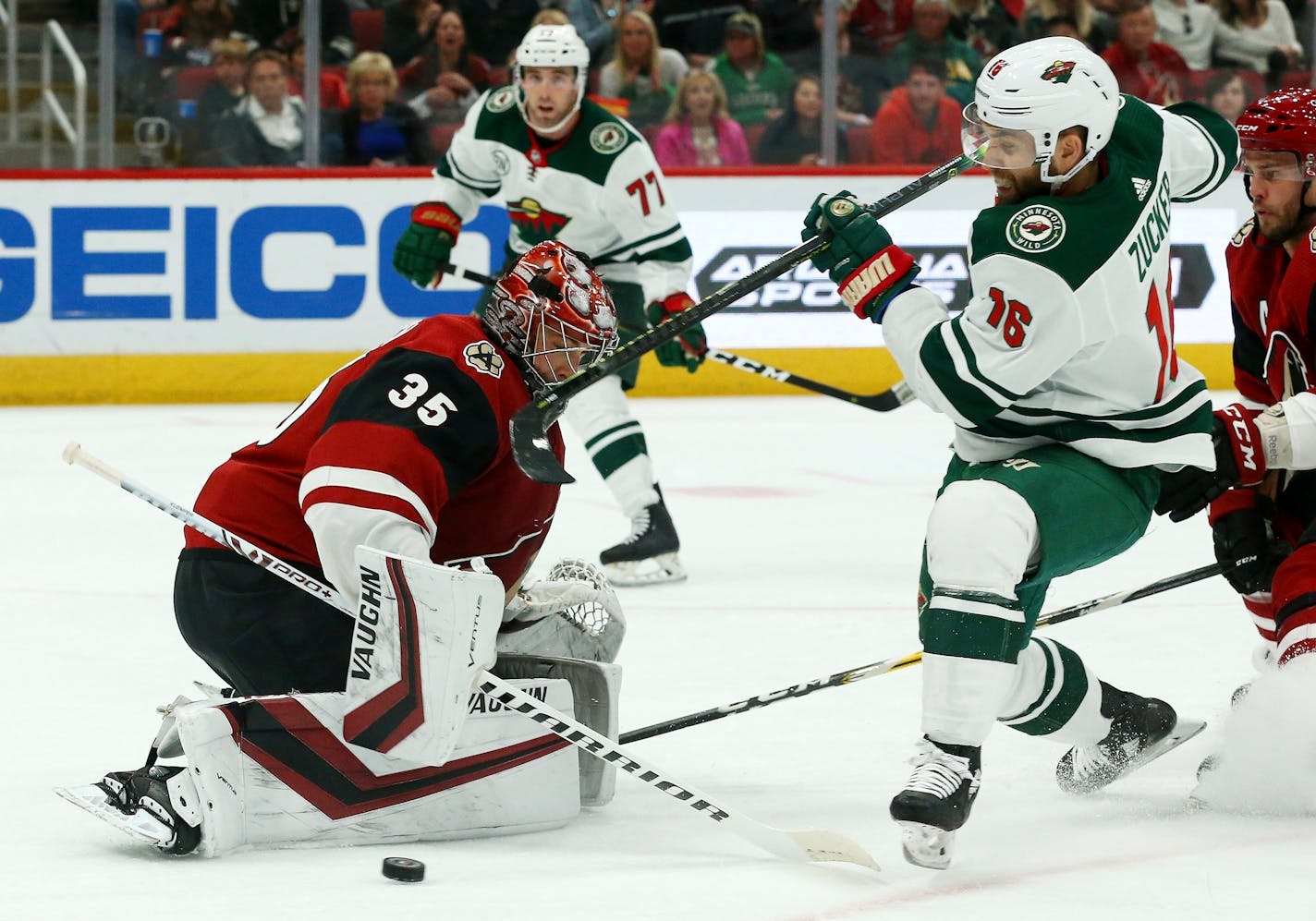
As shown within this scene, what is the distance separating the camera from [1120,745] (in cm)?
271

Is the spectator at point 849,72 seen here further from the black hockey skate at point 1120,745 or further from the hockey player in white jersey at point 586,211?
the black hockey skate at point 1120,745

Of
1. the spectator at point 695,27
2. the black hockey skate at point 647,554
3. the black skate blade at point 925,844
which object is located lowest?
the black hockey skate at point 647,554

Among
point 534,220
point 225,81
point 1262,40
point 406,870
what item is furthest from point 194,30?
point 406,870

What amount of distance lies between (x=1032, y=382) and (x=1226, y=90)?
5.96 metres

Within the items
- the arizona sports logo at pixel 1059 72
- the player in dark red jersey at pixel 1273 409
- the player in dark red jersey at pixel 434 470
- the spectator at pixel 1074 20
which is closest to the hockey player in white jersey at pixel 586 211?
the player in dark red jersey at pixel 1273 409

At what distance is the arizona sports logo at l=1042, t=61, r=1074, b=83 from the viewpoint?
96.1 inches

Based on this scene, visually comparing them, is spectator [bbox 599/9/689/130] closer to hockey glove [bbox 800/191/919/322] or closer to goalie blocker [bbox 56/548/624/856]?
hockey glove [bbox 800/191/919/322]

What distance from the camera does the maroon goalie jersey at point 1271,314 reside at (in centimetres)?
275

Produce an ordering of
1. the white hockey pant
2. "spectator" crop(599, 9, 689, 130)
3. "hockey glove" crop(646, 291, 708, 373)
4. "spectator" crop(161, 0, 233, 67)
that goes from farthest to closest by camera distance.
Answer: "spectator" crop(599, 9, 689, 130), "spectator" crop(161, 0, 233, 67), "hockey glove" crop(646, 291, 708, 373), the white hockey pant

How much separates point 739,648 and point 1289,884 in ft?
5.20

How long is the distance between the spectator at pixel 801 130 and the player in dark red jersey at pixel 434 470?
4962 millimetres

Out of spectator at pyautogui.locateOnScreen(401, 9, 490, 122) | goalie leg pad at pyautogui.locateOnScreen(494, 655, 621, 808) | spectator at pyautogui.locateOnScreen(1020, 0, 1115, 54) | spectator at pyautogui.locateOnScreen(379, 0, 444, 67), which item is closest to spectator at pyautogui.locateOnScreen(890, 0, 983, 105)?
spectator at pyautogui.locateOnScreen(1020, 0, 1115, 54)

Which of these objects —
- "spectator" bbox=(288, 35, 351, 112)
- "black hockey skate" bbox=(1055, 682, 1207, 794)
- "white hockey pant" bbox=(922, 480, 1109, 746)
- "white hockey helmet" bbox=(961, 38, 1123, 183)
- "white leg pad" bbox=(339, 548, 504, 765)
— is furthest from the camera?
"spectator" bbox=(288, 35, 351, 112)

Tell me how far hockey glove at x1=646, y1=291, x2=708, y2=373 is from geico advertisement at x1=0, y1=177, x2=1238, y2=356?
7.91 ft
